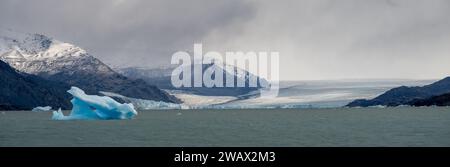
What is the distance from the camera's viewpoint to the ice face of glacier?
13275cm

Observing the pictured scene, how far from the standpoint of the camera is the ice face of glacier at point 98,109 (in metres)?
133

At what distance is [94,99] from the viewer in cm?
13138

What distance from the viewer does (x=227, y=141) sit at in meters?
76.9

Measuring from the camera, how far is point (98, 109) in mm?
144625
